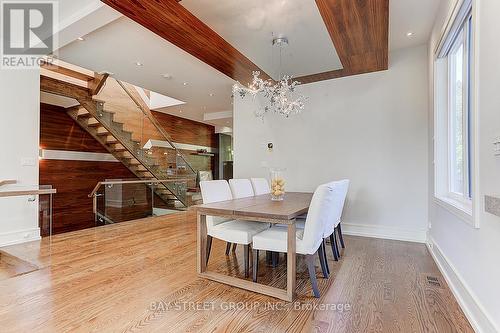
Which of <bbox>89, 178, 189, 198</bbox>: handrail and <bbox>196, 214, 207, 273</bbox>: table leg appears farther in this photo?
<bbox>89, 178, 189, 198</bbox>: handrail

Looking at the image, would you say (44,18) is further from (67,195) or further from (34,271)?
(67,195)

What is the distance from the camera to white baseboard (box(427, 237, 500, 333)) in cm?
169

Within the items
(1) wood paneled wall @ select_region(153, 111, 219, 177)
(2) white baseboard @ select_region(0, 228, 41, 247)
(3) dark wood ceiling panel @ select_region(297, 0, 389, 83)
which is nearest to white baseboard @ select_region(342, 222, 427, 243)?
(3) dark wood ceiling panel @ select_region(297, 0, 389, 83)

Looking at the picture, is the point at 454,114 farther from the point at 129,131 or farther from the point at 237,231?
the point at 129,131

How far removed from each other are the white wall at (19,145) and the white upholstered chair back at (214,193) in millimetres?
Result: 2610

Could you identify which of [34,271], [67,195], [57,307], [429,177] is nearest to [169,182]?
[67,195]

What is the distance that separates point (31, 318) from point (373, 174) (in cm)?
456

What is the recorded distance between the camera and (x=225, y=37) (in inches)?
133

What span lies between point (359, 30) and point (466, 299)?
284cm

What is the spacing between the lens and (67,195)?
23.2ft

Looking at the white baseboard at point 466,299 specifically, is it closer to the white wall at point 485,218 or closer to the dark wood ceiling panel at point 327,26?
the white wall at point 485,218

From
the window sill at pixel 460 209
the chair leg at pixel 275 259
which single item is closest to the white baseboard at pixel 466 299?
the window sill at pixel 460 209

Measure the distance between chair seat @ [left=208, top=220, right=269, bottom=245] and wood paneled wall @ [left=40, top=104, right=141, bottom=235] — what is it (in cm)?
510

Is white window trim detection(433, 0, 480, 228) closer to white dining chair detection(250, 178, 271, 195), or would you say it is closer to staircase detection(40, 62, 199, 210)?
white dining chair detection(250, 178, 271, 195)
